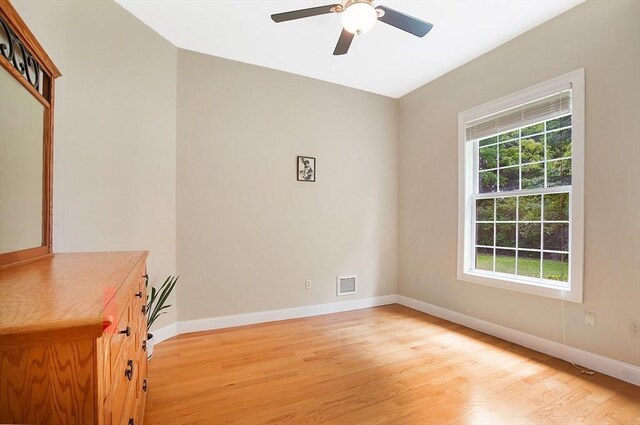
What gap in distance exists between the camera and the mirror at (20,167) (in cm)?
120

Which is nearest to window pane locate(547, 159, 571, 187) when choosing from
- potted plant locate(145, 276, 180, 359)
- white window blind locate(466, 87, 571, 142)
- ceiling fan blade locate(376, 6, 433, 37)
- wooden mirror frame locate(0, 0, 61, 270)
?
white window blind locate(466, 87, 571, 142)

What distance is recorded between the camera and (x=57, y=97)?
2.14m

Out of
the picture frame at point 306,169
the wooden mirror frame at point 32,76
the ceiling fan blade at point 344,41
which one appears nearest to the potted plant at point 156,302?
the wooden mirror frame at point 32,76

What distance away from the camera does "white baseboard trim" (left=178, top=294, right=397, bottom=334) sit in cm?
308

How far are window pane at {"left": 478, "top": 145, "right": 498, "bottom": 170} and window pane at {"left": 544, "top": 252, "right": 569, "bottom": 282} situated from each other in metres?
1.04

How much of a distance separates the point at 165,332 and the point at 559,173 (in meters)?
3.87

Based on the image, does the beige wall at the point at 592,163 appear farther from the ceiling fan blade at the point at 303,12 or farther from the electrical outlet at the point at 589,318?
the ceiling fan blade at the point at 303,12

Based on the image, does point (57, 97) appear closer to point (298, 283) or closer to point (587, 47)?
point (298, 283)

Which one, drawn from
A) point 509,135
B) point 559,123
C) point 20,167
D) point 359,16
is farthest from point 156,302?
point 559,123

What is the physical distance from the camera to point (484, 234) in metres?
3.28

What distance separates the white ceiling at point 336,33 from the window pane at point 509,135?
2.90 ft

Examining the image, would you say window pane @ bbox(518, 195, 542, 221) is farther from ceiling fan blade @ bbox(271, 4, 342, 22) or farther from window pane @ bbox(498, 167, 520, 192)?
ceiling fan blade @ bbox(271, 4, 342, 22)

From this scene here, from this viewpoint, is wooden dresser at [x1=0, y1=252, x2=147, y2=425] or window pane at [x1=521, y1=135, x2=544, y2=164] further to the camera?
window pane at [x1=521, y1=135, x2=544, y2=164]

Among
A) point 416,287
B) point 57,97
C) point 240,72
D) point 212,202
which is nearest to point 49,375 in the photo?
point 57,97
